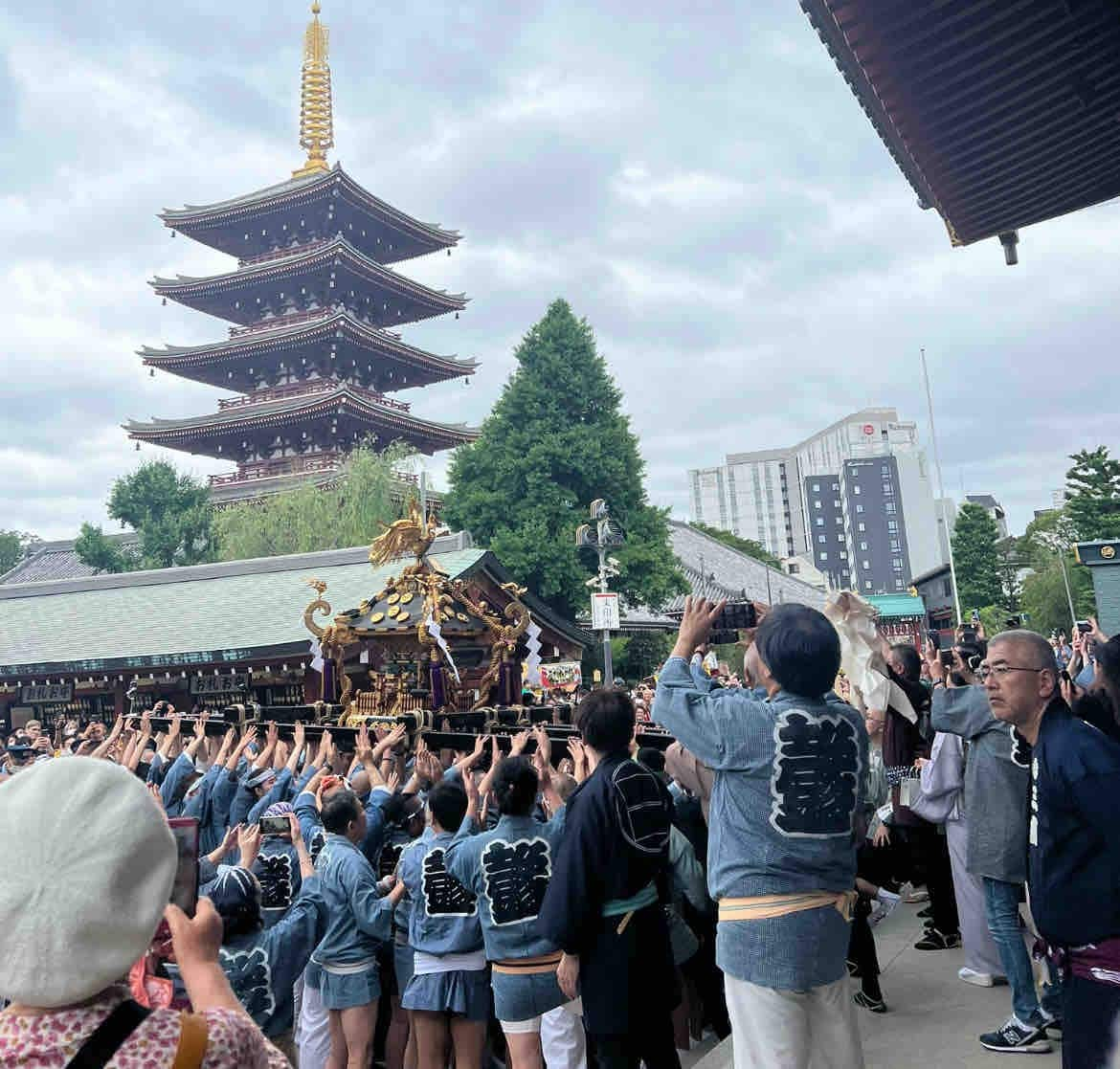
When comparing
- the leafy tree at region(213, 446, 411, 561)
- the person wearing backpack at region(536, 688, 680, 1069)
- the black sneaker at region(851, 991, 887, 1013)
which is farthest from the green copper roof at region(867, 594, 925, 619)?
the person wearing backpack at region(536, 688, 680, 1069)

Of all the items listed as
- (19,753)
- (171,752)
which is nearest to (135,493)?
(19,753)

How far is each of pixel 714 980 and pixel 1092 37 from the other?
4667 mm

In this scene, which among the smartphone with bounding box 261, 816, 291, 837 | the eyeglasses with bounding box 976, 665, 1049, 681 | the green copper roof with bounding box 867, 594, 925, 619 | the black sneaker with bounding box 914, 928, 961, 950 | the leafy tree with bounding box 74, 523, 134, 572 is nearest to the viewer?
the eyeglasses with bounding box 976, 665, 1049, 681

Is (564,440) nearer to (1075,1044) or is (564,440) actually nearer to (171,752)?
(171,752)

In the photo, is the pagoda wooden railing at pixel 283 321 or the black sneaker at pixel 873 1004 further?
the pagoda wooden railing at pixel 283 321

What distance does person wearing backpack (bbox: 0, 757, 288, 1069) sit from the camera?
1.27m

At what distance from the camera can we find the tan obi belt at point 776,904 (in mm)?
2641

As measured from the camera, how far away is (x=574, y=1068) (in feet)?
12.4

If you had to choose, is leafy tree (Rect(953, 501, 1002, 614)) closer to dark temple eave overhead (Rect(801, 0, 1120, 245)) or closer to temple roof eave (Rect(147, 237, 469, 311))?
temple roof eave (Rect(147, 237, 469, 311))

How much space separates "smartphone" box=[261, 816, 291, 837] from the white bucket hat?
3.22m

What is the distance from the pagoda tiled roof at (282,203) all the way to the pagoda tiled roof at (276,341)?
12.5 ft

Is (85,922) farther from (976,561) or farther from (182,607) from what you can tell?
(976,561)

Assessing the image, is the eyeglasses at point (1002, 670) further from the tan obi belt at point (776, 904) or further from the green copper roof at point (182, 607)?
the green copper roof at point (182, 607)

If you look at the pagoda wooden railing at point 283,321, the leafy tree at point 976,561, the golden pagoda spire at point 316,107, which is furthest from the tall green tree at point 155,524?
the leafy tree at point 976,561
